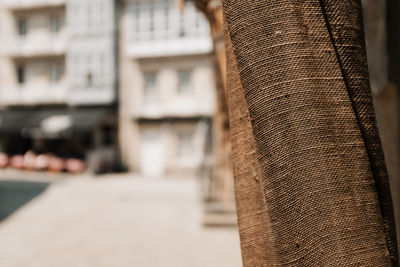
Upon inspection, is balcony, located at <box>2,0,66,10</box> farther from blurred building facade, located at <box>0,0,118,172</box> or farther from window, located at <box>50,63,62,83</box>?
window, located at <box>50,63,62,83</box>

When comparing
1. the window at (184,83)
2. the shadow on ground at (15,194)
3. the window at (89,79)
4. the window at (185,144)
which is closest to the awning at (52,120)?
the window at (89,79)

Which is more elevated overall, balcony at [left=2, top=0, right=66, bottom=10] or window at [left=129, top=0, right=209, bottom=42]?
balcony at [left=2, top=0, right=66, bottom=10]

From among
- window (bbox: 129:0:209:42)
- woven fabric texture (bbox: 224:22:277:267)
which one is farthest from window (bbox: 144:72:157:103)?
woven fabric texture (bbox: 224:22:277:267)

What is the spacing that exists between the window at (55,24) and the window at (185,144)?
403 inches

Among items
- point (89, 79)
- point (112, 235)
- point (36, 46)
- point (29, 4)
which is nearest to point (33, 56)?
point (36, 46)

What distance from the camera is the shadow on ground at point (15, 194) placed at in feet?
30.6

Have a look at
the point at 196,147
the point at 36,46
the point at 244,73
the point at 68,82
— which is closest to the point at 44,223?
the point at 244,73

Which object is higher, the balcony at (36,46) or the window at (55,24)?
the window at (55,24)

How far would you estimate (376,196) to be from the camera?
51.2 inches

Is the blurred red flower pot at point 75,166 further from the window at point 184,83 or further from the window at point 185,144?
the window at point 184,83

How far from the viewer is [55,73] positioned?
23188mm

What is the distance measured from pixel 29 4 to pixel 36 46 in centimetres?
251

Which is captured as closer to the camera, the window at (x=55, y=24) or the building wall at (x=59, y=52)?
the building wall at (x=59, y=52)

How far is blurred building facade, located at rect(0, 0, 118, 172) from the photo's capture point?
2114 cm
